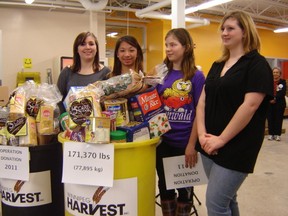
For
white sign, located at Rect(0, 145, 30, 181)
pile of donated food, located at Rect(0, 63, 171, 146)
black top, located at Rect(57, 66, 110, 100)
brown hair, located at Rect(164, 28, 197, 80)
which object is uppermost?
brown hair, located at Rect(164, 28, 197, 80)

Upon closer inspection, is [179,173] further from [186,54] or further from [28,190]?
[28,190]

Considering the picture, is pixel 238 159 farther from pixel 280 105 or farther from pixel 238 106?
pixel 280 105

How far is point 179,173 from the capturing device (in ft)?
5.50

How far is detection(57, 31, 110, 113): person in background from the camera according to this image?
1.90 meters

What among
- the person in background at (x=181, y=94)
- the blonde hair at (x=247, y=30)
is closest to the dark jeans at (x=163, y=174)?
the person in background at (x=181, y=94)

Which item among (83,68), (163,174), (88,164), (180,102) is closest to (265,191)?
(163,174)

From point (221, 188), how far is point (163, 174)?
52 cm

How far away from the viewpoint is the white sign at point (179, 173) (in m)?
1.66

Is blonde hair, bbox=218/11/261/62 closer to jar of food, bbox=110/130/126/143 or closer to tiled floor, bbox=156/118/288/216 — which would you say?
jar of food, bbox=110/130/126/143

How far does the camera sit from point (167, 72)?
174 centimetres

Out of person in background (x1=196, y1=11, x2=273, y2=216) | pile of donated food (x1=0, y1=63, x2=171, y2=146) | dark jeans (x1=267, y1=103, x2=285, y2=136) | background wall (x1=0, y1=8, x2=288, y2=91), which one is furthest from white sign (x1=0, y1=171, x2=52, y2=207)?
dark jeans (x1=267, y1=103, x2=285, y2=136)

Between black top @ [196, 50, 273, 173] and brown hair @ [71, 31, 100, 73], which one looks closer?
black top @ [196, 50, 273, 173]

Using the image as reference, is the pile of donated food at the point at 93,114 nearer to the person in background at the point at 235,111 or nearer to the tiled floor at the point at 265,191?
the person in background at the point at 235,111

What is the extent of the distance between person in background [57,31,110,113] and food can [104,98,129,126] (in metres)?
0.55
